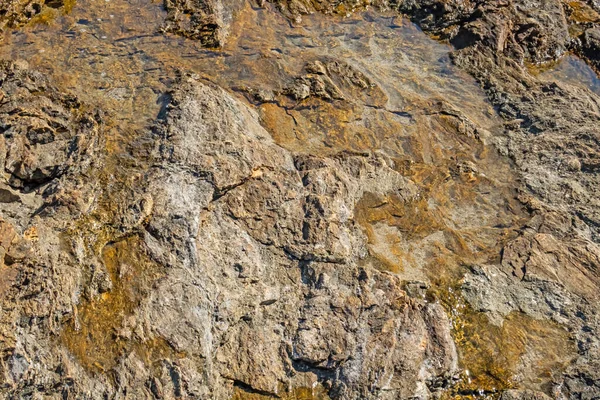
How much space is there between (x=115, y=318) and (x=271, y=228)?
3.32 metres

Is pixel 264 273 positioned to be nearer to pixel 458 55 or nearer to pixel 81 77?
pixel 81 77

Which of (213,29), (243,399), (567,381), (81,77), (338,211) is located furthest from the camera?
(213,29)

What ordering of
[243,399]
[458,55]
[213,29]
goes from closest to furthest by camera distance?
[243,399], [213,29], [458,55]

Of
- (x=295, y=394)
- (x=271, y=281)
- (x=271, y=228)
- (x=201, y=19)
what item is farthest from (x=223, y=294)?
(x=201, y=19)

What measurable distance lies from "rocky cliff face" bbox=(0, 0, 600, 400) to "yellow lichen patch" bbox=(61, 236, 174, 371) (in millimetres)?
36

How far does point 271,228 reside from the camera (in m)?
10.4

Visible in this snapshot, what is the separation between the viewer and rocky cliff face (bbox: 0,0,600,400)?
8977 millimetres

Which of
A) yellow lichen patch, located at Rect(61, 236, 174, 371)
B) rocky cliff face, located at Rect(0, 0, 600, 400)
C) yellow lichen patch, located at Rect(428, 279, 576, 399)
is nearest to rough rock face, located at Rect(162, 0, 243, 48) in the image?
rocky cliff face, located at Rect(0, 0, 600, 400)

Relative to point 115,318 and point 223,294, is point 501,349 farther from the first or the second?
point 115,318

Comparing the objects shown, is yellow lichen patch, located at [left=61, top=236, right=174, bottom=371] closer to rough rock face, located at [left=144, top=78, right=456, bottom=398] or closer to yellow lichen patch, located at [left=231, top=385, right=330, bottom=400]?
rough rock face, located at [left=144, top=78, right=456, bottom=398]

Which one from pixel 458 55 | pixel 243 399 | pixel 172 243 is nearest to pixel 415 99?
pixel 458 55

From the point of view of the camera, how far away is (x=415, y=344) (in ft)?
32.4

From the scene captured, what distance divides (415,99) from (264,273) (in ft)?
24.2

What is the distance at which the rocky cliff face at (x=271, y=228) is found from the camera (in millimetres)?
8977
